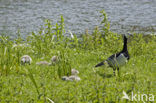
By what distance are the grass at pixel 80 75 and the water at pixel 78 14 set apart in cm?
595

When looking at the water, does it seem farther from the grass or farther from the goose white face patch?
the goose white face patch

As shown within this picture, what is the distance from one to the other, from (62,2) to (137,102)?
79.3 feet

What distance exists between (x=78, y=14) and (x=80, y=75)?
51.0ft

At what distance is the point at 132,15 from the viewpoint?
72.9 ft

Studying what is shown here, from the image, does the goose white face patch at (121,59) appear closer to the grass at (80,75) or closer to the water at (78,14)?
the grass at (80,75)

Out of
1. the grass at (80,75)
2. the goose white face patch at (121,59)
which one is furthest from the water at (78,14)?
the goose white face patch at (121,59)

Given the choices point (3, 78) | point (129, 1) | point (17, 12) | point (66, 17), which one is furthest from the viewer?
point (129, 1)

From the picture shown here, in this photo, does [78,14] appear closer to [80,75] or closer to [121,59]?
[121,59]

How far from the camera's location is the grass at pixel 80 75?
5.62 m

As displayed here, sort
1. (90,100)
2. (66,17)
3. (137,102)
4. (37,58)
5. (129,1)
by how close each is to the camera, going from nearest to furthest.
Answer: (137,102)
(90,100)
(37,58)
(66,17)
(129,1)

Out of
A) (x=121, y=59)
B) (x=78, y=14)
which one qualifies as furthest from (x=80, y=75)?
(x=78, y=14)

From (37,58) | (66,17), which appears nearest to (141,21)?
(66,17)

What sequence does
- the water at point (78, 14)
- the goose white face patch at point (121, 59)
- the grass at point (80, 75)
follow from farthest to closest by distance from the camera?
1. the water at point (78, 14)
2. the goose white face patch at point (121, 59)
3. the grass at point (80, 75)

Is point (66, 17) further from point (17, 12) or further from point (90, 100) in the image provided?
point (90, 100)
